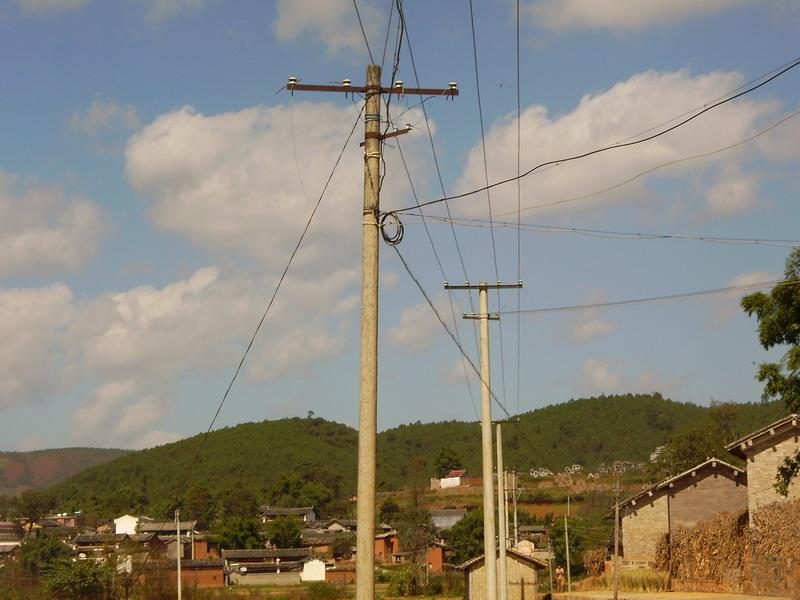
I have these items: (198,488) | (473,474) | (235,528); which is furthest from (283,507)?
(235,528)

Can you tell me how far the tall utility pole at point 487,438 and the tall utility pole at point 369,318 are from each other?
1797cm

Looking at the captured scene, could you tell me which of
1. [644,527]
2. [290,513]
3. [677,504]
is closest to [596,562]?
[644,527]

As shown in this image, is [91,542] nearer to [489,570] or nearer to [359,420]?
[489,570]

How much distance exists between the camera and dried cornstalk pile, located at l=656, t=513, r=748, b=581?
4925 cm

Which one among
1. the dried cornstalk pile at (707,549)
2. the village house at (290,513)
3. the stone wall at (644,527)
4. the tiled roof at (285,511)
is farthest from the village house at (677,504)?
the tiled roof at (285,511)

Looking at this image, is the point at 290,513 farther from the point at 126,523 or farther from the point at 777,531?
the point at 777,531

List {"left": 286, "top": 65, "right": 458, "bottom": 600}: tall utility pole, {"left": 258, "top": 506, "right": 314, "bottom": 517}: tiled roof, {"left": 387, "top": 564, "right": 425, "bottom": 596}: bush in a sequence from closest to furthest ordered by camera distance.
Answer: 1. {"left": 286, "top": 65, "right": 458, "bottom": 600}: tall utility pole
2. {"left": 387, "top": 564, "right": 425, "bottom": 596}: bush
3. {"left": 258, "top": 506, "right": 314, "bottom": 517}: tiled roof

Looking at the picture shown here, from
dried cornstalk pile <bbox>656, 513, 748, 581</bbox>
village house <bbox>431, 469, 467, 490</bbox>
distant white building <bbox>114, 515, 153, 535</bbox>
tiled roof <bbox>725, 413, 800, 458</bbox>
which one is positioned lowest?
dried cornstalk pile <bbox>656, 513, 748, 581</bbox>

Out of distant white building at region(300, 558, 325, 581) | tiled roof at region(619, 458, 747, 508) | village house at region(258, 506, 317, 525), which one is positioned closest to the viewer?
tiled roof at region(619, 458, 747, 508)

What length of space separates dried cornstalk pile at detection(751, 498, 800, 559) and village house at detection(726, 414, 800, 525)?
41 cm

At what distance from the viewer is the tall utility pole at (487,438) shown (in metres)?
33.0

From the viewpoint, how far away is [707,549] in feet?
168

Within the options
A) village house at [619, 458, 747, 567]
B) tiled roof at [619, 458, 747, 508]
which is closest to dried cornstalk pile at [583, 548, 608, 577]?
village house at [619, 458, 747, 567]

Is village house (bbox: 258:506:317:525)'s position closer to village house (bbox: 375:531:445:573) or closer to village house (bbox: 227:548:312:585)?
village house (bbox: 375:531:445:573)
